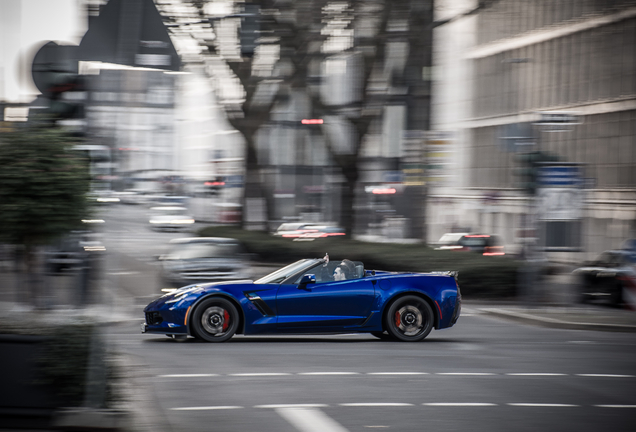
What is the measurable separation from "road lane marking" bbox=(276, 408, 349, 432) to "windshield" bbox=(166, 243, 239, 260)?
13.2m

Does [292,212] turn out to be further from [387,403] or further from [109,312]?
[387,403]

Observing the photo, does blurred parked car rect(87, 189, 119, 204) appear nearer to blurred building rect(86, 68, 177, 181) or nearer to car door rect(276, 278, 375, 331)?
blurred building rect(86, 68, 177, 181)

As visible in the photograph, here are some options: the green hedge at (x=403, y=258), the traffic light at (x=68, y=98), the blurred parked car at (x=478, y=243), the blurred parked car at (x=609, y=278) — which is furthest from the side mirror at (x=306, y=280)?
the blurred parked car at (x=478, y=243)

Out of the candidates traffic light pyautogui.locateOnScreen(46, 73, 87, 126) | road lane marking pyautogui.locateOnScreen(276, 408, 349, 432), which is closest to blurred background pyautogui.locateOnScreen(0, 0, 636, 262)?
traffic light pyautogui.locateOnScreen(46, 73, 87, 126)

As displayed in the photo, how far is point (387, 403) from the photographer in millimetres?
8102

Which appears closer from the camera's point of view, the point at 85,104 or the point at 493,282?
the point at 85,104

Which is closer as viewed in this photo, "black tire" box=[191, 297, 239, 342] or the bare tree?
"black tire" box=[191, 297, 239, 342]

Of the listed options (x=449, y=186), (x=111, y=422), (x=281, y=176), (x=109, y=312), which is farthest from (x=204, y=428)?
(x=281, y=176)

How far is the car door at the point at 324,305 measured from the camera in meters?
12.0

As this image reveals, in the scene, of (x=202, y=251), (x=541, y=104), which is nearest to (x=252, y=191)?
(x=202, y=251)

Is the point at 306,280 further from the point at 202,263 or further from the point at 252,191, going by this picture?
the point at 252,191

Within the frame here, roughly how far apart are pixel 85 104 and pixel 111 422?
227 inches

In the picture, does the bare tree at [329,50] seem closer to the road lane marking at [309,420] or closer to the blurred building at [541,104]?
the blurred building at [541,104]

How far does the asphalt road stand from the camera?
24.2 feet
